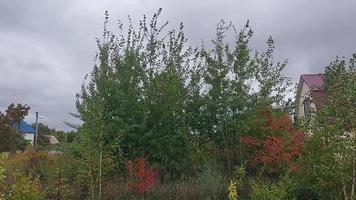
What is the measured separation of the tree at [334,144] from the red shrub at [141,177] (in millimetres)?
4868

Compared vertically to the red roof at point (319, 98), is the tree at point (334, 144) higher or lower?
lower

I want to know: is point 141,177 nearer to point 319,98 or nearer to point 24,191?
point 24,191

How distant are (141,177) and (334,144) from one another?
618 centimetres

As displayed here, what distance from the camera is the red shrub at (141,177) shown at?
52.0ft

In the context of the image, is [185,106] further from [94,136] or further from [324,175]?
[324,175]

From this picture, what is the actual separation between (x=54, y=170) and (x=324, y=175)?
28.9 ft

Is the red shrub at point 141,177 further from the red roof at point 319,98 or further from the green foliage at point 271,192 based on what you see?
the red roof at point 319,98

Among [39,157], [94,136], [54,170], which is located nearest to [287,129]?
[94,136]

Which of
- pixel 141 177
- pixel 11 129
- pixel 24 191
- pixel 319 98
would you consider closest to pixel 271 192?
pixel 319 98

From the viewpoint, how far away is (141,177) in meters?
15.9

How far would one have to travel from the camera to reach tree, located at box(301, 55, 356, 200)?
478 inches

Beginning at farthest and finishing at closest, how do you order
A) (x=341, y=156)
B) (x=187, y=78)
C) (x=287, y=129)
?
1. (x=187, y=78)
2. (x=287, y=129)
3. (x=341, y=156)

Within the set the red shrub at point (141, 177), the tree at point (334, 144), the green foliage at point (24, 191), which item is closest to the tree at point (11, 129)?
the red shrub at point (141, 177)

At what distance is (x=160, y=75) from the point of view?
739 inches
